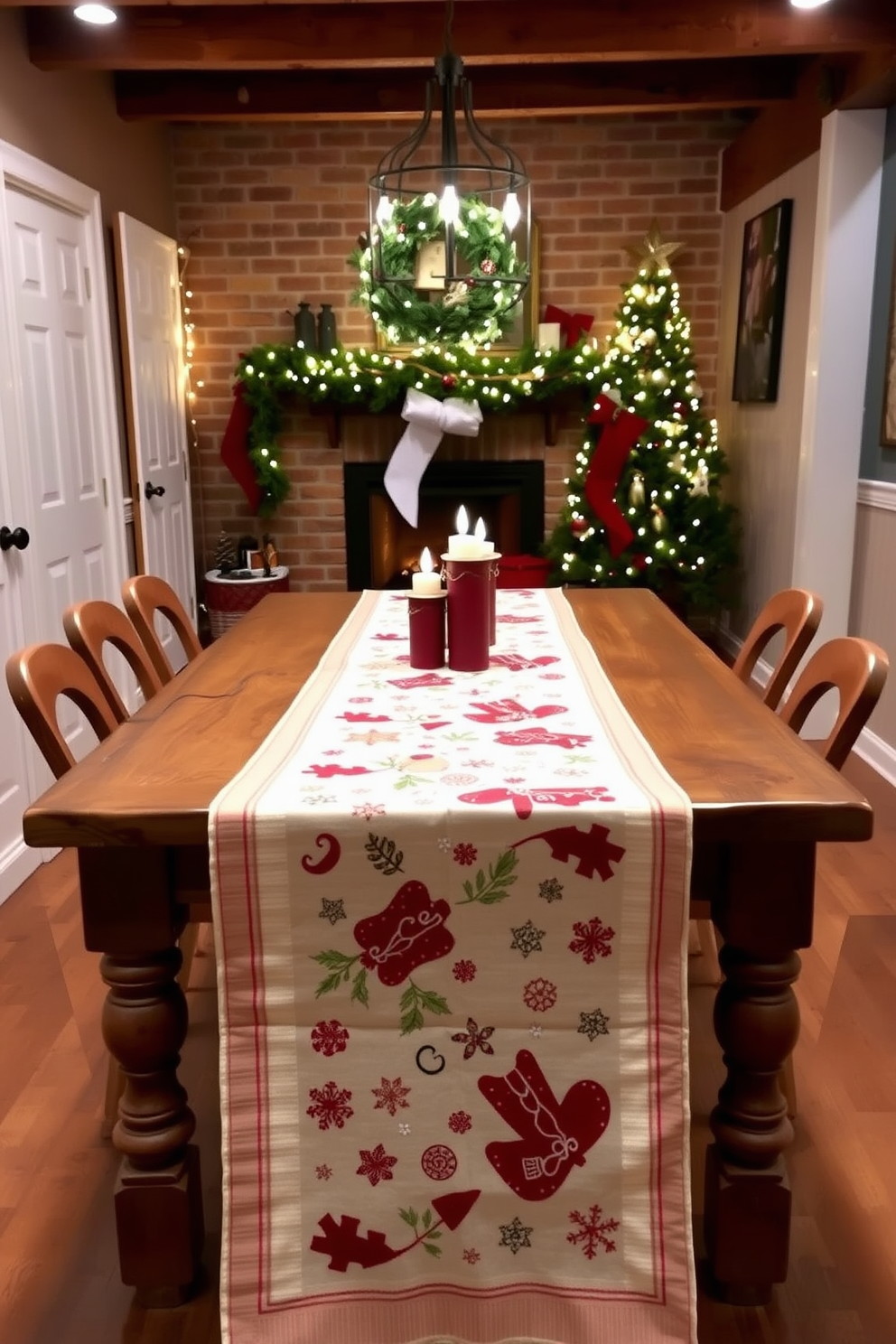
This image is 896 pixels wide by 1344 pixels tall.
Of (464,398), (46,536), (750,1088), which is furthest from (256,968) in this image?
(464,398)

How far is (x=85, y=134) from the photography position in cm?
386

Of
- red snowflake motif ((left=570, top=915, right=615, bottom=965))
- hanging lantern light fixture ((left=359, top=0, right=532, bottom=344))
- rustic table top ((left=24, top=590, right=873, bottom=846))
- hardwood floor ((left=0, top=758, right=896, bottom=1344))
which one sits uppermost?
hanging lantern light fixture ((left=359, top=0, right=532, bottom=344))

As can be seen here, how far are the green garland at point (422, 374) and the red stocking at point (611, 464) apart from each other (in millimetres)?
212

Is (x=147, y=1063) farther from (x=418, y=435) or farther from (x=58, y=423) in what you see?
(x=418, y=435)

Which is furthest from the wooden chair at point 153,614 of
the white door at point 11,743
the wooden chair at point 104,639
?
the white door at point 11,743

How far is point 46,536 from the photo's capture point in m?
3.27

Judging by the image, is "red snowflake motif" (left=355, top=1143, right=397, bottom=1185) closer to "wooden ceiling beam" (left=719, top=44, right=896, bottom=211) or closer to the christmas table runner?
the christmas table runner

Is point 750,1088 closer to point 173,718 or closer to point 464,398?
point 173,718

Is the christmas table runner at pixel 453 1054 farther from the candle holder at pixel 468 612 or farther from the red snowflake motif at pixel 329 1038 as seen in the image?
the candle holder at pixel 468 612

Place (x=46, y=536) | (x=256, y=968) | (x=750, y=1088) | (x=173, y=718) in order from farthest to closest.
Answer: (x=46, y=536) → (x=173, y=718) → (x=750, y=1088) → (x=256, y=968)

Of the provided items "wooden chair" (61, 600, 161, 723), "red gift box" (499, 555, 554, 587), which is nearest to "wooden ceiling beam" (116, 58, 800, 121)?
"red gift box" (499, 555, 554, 587)

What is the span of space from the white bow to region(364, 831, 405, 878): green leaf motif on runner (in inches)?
155

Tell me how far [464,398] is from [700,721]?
3585 millimetres

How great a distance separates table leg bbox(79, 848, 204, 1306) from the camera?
4.42ft
